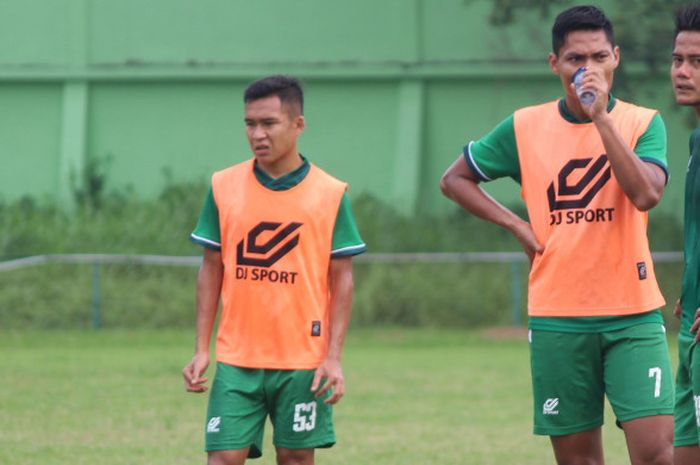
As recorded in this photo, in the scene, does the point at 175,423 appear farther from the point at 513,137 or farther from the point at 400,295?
the point at 400,295

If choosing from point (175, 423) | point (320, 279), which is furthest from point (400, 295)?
point (320, 279)

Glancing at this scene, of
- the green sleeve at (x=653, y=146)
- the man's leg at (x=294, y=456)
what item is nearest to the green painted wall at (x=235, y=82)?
the man's leg at (x=294, y=456)

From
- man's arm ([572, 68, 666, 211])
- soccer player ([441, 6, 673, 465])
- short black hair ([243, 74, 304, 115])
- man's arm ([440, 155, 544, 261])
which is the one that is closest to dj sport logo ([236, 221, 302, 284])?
Result: short black hair ([243, 74, 304, 115])

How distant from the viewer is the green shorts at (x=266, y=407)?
648 centimetres

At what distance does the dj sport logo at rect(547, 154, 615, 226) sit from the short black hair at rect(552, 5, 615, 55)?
1.62 feet

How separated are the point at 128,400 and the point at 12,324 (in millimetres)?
6590

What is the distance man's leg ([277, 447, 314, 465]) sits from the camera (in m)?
6.60

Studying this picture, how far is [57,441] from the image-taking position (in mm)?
10445

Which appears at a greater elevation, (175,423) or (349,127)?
(349,127)

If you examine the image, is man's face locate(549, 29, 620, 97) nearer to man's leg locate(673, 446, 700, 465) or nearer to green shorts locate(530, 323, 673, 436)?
green shorts locate(530, 323, 673, 436)

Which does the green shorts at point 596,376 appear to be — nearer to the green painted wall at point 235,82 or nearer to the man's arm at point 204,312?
the man's arm at point 204,312

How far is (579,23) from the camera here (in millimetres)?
6168

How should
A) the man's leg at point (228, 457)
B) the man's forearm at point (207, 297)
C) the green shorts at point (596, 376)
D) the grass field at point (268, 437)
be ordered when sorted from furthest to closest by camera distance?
the grass field at point (268, 437), the man's forearm at point (207, 297), the man's leg at point (228, 457), the green shorts at point (596, 376)

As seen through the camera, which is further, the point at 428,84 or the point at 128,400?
the point at 428,84
